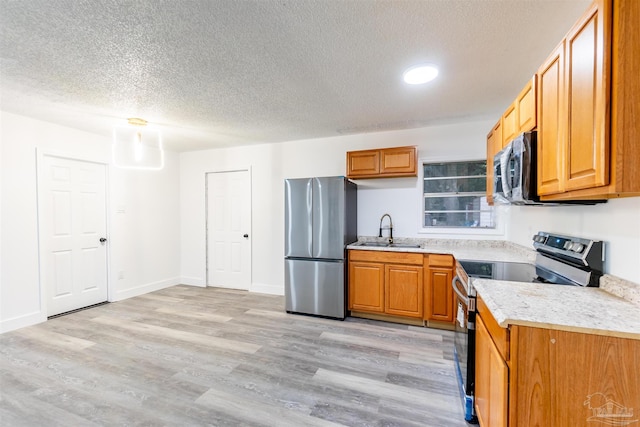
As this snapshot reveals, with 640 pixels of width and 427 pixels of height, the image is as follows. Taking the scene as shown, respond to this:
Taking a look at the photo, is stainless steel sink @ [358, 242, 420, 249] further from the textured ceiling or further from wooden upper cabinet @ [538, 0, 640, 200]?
wooden upper cabinet @ [538, 0, 640, 200]

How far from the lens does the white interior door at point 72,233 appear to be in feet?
11.2

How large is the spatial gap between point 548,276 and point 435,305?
4.57 ft

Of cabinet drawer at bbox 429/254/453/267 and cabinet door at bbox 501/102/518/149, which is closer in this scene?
cabinet door at bbox 501/102/518/149

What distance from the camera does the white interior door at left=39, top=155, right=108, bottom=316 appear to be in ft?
11.2

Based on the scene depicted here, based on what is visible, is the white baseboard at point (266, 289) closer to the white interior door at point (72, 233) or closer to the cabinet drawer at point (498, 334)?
the white interior door at point (72, 233)

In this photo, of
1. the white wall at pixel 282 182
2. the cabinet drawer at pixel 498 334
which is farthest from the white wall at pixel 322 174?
the cabinet drawer at pixel 498 334

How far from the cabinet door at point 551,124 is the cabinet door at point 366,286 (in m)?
A: 2.01

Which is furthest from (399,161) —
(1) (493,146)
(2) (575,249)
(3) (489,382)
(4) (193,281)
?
(4) (193,281)

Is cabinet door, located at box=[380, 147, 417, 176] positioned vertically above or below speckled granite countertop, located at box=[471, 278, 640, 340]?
above

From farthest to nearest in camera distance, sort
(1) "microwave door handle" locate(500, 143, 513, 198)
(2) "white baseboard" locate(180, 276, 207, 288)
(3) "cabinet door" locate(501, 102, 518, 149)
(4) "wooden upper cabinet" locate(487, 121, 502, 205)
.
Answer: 1. (2) "white baseboard" locate(180, 276, 207, 288)
2. (4) "wooden upper cabinet" locate(487, 121, 502, 205)
3. (3) "cabinet door" locate(501, 102, 518, 149)
4. (1) "microwave door handle" locate(500, 143, 513, 198)

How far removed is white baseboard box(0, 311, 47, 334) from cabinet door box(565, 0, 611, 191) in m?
5.21

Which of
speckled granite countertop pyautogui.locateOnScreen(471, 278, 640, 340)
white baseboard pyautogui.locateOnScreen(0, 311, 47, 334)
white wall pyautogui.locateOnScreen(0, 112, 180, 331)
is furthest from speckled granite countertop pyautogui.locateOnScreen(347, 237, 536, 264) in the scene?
white baseboard pyautogui.locateOnScreen(0, 311, 47, 334)

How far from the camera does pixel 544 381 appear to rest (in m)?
1.10

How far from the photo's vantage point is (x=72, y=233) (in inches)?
145
